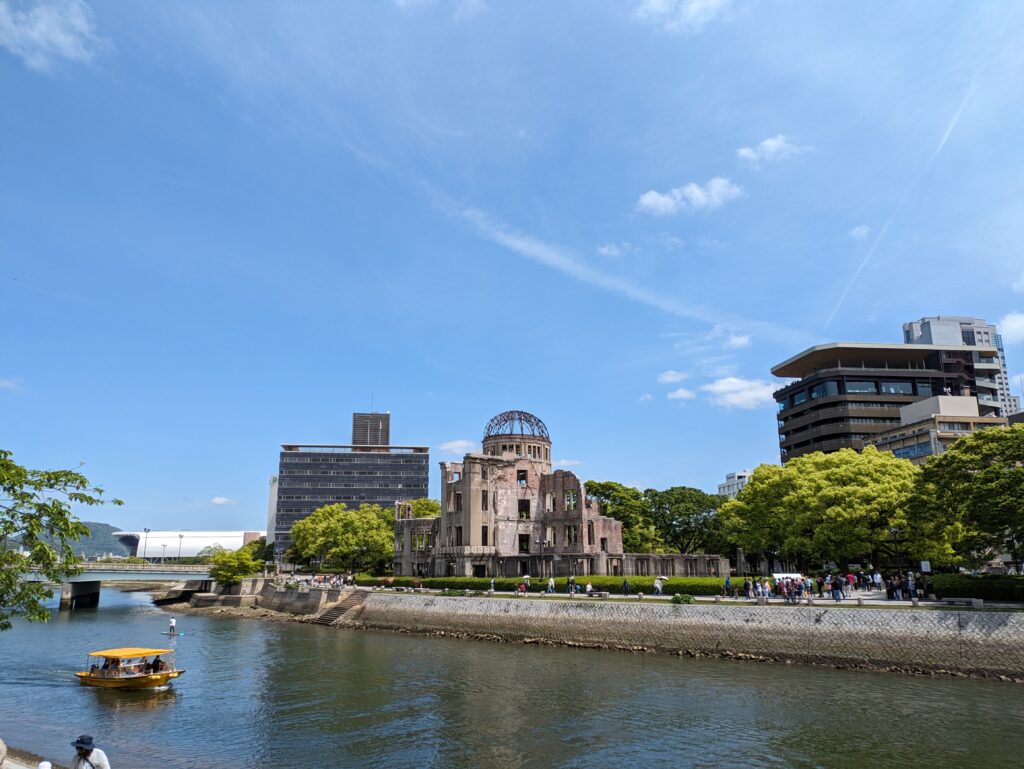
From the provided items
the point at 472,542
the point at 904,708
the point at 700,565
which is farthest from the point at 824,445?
the point at 904,708

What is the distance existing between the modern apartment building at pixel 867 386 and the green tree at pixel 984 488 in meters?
87.7

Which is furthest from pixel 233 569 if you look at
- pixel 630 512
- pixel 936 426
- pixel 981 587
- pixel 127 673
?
pixel 936 426

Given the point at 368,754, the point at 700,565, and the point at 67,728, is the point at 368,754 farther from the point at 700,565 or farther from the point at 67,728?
the point at 700,565

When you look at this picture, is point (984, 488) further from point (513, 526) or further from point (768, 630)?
point (513, 526)

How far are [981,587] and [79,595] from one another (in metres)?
121

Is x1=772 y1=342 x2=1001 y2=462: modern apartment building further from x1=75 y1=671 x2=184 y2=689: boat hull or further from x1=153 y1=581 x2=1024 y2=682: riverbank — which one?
x1=75 y1=671 x2=184 y2=689: boat hull

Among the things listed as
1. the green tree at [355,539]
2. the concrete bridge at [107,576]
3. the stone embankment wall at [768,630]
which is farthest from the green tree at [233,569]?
the stone embankment wall at [768,630]

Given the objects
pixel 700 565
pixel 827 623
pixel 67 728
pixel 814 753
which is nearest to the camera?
pixel 814 753

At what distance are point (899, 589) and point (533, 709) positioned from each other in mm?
32633

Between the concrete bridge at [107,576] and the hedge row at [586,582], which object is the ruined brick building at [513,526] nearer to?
the hedge row at [586,582]

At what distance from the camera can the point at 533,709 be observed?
37.0 m

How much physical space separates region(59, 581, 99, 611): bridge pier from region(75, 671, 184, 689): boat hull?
72.5 m

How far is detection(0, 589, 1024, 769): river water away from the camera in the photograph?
29219mm

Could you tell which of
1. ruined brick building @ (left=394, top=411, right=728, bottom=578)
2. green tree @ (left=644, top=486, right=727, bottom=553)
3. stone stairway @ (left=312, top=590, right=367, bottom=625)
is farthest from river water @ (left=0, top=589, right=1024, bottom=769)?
green tree @ (left=644, top=486, right=727, bottom=553)
